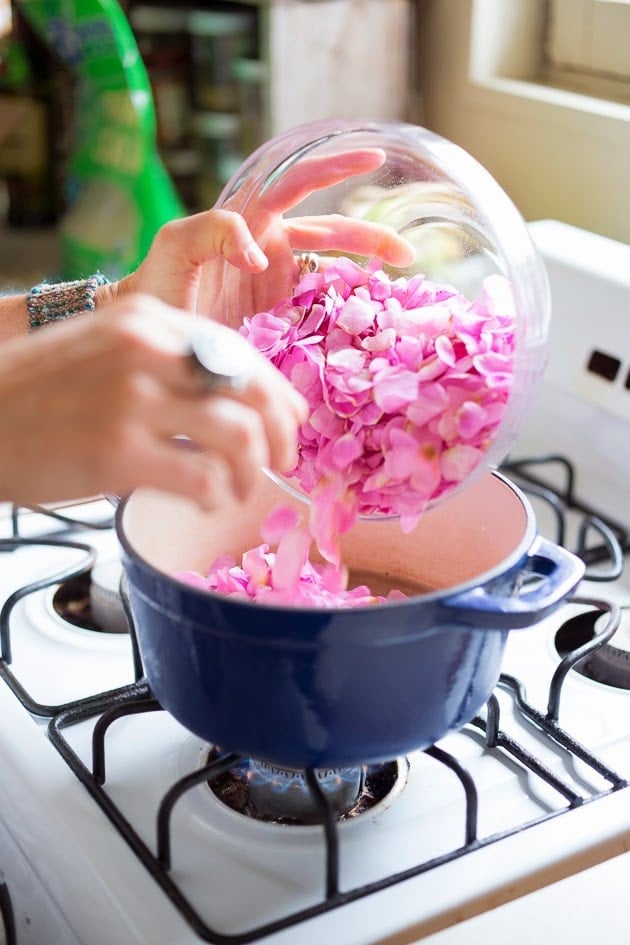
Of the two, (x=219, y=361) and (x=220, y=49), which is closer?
(x=219, y=361)

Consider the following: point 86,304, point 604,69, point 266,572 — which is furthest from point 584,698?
point 604,69

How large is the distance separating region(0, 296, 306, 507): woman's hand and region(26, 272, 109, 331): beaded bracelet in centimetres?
40

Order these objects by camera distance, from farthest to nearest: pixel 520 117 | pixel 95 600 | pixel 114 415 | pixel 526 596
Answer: pixel 520 117, pixel 95 600, pixel 526 596, pixel 114 415

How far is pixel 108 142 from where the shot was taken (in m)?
1.80

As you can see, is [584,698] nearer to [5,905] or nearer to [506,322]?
[506,322]

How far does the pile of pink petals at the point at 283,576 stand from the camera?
2.08 ft

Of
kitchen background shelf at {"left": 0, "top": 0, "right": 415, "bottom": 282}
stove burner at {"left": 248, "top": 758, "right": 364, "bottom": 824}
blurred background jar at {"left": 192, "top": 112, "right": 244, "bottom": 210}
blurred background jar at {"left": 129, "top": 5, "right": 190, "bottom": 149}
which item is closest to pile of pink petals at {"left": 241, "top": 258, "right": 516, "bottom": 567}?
stove burner at {"left": 248, "top": 758, "right": 364, "bottom": 824}

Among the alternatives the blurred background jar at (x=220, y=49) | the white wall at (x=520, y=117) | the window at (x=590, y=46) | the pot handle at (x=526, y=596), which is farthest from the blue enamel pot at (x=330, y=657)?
the blurred background jar at (x=220, y=49)

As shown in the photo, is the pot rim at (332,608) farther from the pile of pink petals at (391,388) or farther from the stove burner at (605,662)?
the stove burner at (605,662)

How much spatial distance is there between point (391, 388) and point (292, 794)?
0.23m

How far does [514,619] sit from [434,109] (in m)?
1.04

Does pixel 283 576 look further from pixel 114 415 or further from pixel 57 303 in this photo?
pixel 57 303

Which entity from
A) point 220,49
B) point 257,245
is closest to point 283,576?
point 257,245

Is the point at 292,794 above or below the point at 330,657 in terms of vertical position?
below
